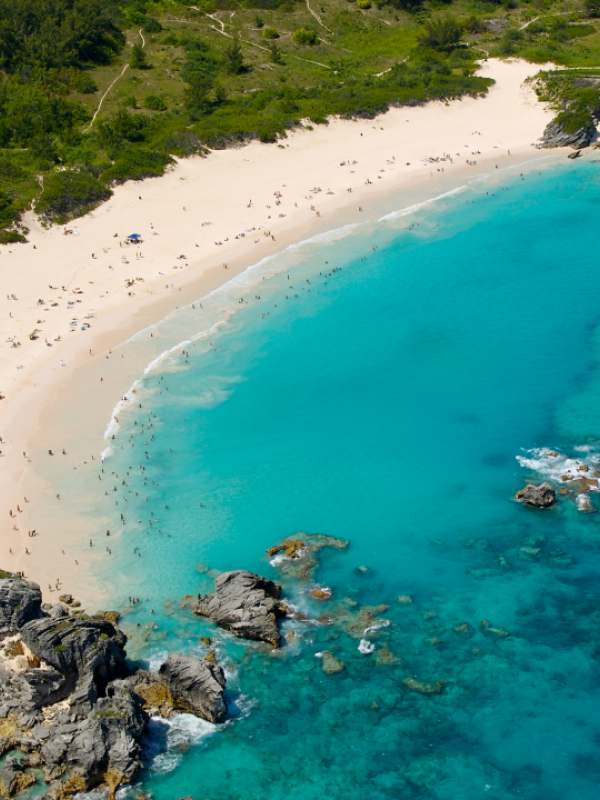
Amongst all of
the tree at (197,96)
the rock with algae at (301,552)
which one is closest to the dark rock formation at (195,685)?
the rock with algae at (301,552)

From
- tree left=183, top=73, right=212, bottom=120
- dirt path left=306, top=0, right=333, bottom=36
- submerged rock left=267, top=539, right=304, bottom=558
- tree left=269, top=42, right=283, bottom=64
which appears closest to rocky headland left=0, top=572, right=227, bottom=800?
submerged rock left=267, top=539, right=304, bottom=558

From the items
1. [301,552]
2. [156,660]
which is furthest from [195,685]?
[301,552]

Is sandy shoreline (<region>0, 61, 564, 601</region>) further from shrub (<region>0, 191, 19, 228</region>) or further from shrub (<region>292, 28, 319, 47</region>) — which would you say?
shrub (<region>292, 28, 319, 47</region>)

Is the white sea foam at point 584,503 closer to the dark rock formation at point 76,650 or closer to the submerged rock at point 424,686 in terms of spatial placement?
the submerged rock at point 424,686

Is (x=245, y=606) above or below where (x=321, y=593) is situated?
above

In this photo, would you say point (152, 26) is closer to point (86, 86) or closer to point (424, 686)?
point (86, 86)

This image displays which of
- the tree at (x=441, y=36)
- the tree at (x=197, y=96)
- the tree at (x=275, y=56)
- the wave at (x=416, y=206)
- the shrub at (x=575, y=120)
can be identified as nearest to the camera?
the wave at (x=416, y=206)
